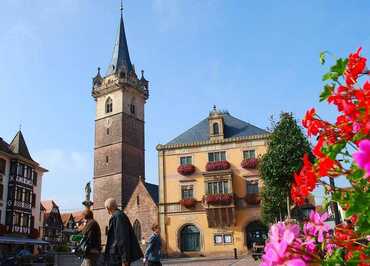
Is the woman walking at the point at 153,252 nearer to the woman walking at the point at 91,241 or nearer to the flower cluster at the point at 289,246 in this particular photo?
the woman walking at the point at 91,241

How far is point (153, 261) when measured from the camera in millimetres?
10930

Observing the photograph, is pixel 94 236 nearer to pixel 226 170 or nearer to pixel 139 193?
pixel 226 170

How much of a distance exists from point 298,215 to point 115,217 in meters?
23.2

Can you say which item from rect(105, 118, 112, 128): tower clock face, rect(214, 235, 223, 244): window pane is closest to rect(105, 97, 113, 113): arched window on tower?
rect(105, 118, 112, 128): tower clock face

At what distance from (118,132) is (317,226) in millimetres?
58597

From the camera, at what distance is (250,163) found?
38344 millimetres

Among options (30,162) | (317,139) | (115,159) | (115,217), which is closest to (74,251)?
(115,217)

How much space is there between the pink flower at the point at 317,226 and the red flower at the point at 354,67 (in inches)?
30.3

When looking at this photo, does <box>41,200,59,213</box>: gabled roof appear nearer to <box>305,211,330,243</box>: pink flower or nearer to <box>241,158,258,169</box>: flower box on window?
<box>241,158,258,169</box>: flower box on window

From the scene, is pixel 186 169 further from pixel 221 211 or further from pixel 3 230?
pixel 3 230

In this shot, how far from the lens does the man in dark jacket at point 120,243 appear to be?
769 cm

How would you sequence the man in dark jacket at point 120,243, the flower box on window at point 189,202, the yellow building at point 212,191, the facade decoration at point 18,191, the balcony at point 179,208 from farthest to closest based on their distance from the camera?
the facade decoration at point 18,191
the balcony at point 179,208
the flower box on window at point 189,202
the yellow building at point 212,191
the man in dark jacket at point 120,243

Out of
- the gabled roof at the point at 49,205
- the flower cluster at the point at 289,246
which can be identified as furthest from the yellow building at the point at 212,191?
the gabled roof at the point at 49,205

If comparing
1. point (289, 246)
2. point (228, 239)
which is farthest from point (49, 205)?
point (289, 246)
